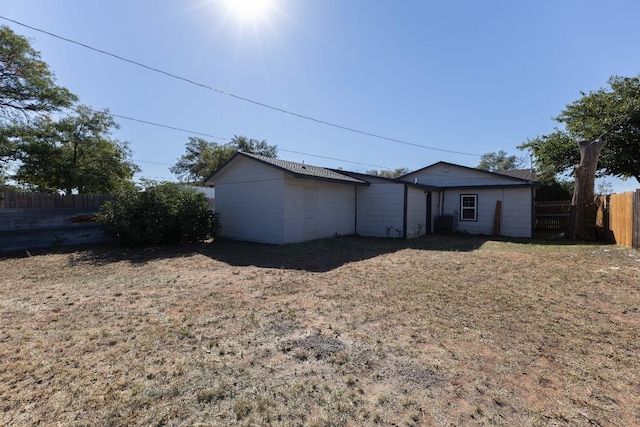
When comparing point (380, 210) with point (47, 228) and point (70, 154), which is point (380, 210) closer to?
point (47, 228)

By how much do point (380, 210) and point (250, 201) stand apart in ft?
17.2

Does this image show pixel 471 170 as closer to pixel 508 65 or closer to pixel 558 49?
pixel 508 65

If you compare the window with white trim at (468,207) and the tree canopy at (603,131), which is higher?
the tree canopy at (603,131)

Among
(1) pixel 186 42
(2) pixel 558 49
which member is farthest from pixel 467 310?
(2) pixel 558 49

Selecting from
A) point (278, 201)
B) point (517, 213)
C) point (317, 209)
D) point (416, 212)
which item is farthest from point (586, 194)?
point (278, 201)

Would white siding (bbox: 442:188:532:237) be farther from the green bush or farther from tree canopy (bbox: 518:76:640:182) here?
the green bush

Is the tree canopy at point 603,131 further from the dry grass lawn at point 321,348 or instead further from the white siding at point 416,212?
the dry grass lawn at point 321,348

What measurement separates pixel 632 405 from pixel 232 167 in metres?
11.5

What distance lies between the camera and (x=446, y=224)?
14195mm

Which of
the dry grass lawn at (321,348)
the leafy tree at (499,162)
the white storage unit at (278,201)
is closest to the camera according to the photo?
the dry grass lawn at (321,348)

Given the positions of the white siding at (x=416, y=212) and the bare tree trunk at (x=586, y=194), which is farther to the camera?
the white siding at (x=416, y=212)

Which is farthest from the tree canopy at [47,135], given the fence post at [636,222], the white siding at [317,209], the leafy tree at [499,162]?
the leafy tree at [499,162]

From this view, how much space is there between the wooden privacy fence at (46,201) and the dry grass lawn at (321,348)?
4.07 metres

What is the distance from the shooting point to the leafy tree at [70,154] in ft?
47.2
